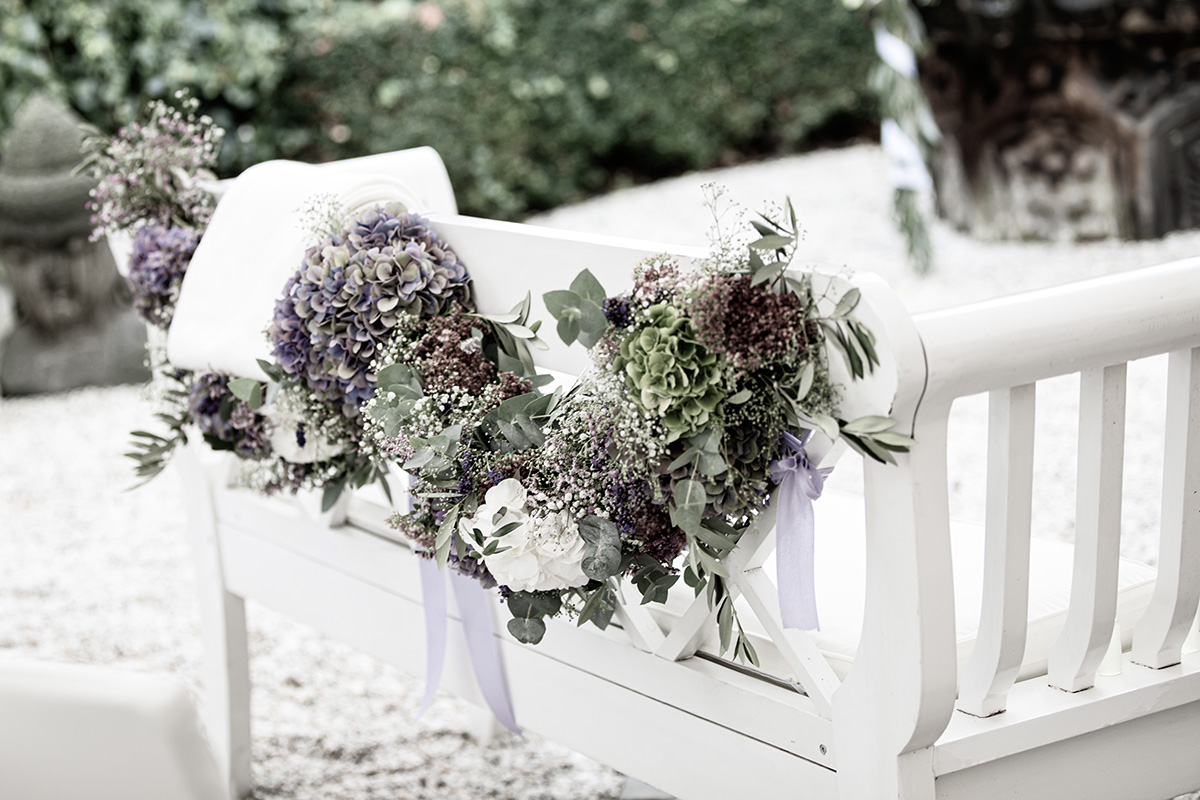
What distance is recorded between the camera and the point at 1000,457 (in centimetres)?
124

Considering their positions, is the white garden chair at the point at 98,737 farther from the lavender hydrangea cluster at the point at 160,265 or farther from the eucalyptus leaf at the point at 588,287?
the lavender hydrangea cluster at the point at 160,265

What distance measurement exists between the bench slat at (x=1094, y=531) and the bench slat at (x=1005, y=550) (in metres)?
0.09

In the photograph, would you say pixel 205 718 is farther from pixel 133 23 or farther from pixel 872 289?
pixel 133 23

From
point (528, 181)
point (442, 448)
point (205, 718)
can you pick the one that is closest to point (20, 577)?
point (205, 718)

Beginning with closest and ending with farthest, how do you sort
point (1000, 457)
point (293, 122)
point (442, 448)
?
point (1000, 457) → point (442, 448) → point (293, 122)

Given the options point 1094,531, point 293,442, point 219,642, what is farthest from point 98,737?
point 219,642

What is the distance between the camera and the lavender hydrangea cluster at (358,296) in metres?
1.55

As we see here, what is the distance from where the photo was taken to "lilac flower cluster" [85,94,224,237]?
2.16 meters

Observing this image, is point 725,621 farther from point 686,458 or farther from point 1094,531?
point 1094,531

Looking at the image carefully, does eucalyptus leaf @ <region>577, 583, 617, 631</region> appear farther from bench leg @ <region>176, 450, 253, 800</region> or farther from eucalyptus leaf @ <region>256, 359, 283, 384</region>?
bench leg @ <region>176, 450, 253, 800</region>

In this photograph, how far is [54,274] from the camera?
541 cm

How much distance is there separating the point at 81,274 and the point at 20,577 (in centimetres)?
201

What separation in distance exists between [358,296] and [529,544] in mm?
435

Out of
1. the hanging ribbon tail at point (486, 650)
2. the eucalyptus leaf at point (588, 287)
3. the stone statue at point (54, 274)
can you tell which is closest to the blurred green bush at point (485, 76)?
the stone statue at point (54, 274)
